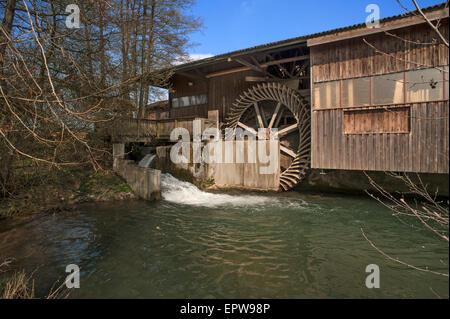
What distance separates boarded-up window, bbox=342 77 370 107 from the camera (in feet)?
27.7

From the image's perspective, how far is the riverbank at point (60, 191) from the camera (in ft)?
23.6

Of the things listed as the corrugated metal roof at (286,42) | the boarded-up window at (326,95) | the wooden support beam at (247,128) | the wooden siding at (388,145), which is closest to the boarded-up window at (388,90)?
the wooden siding at (388,145)

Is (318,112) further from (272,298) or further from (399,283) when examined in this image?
(272,298)

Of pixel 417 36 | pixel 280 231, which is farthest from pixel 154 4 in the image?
pixel 280 231

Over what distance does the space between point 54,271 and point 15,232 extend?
8.42 feet

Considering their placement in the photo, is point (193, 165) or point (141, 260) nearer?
point (141, 260)

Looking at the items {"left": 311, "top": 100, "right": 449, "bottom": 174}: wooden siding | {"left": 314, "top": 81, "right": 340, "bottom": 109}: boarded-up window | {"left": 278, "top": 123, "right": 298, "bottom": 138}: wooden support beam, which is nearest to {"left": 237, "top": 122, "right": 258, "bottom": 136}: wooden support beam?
{"left": 278, "top": 123, "right": 298, "bottom": 138}: wooden support beam

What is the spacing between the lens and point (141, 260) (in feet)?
14.5

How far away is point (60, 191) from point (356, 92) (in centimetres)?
968

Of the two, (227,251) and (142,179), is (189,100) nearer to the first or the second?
(142,179)

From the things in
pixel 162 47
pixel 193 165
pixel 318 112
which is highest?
pixel 162 47
